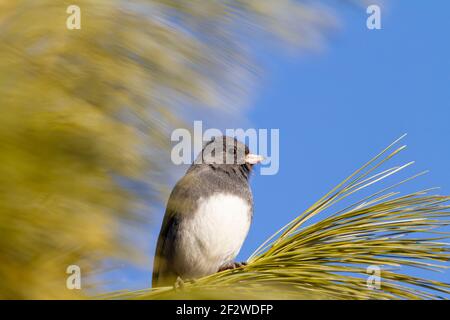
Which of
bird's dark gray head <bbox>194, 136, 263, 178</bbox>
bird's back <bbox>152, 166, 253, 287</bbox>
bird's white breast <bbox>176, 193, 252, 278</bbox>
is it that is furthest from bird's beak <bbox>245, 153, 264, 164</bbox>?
bird's white breast <bbox>176, 193, 252, 278</bbox>

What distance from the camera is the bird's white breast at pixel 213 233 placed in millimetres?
2943

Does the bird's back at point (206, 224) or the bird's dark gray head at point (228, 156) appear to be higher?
the bird's dark gray head at point (228, 156)

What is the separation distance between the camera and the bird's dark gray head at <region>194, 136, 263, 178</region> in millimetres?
3201

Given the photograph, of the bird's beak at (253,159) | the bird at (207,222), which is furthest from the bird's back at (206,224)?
the bird's beak at (253,159)

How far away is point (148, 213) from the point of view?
44.5 inches

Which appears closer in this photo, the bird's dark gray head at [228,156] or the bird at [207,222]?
the bird at [207,222]

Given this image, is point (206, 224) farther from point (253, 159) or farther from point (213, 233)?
point (253, 159)

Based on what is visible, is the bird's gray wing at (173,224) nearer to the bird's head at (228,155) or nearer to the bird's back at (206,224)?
the bird's back at (206,224)

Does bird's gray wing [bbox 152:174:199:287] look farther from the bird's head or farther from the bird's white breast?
the bird's head

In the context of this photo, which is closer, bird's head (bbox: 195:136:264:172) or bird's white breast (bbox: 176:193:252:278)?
bird's white breast (bbox: 176:193:252:278)

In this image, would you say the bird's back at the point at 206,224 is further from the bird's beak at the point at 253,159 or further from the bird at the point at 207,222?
the bird's beak at the point at 253,159
